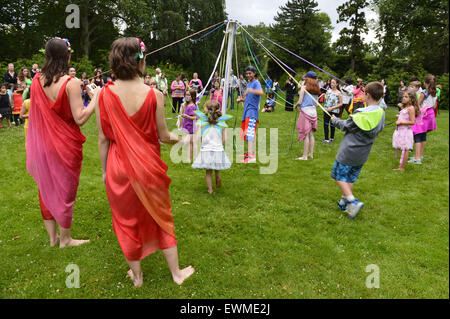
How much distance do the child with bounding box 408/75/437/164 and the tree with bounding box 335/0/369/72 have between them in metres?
25.0

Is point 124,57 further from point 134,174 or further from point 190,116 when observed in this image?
point 190,116

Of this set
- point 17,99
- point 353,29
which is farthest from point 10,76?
point 353,29

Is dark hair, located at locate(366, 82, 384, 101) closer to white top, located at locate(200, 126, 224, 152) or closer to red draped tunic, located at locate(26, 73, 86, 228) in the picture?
white top, located at locate(200, 126, 224, 152)

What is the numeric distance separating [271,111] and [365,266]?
12212 millimetres

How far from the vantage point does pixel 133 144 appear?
7.84 ft

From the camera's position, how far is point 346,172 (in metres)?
4.18

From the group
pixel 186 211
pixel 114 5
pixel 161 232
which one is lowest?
pixel 186 211

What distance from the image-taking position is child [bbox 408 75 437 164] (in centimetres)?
648

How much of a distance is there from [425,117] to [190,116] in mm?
5207

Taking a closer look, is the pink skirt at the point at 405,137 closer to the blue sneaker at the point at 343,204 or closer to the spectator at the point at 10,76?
the blue sneaker at the point at 343,204

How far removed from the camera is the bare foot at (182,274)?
9.36 ft

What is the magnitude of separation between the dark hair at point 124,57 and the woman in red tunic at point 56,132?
0.52 meters
